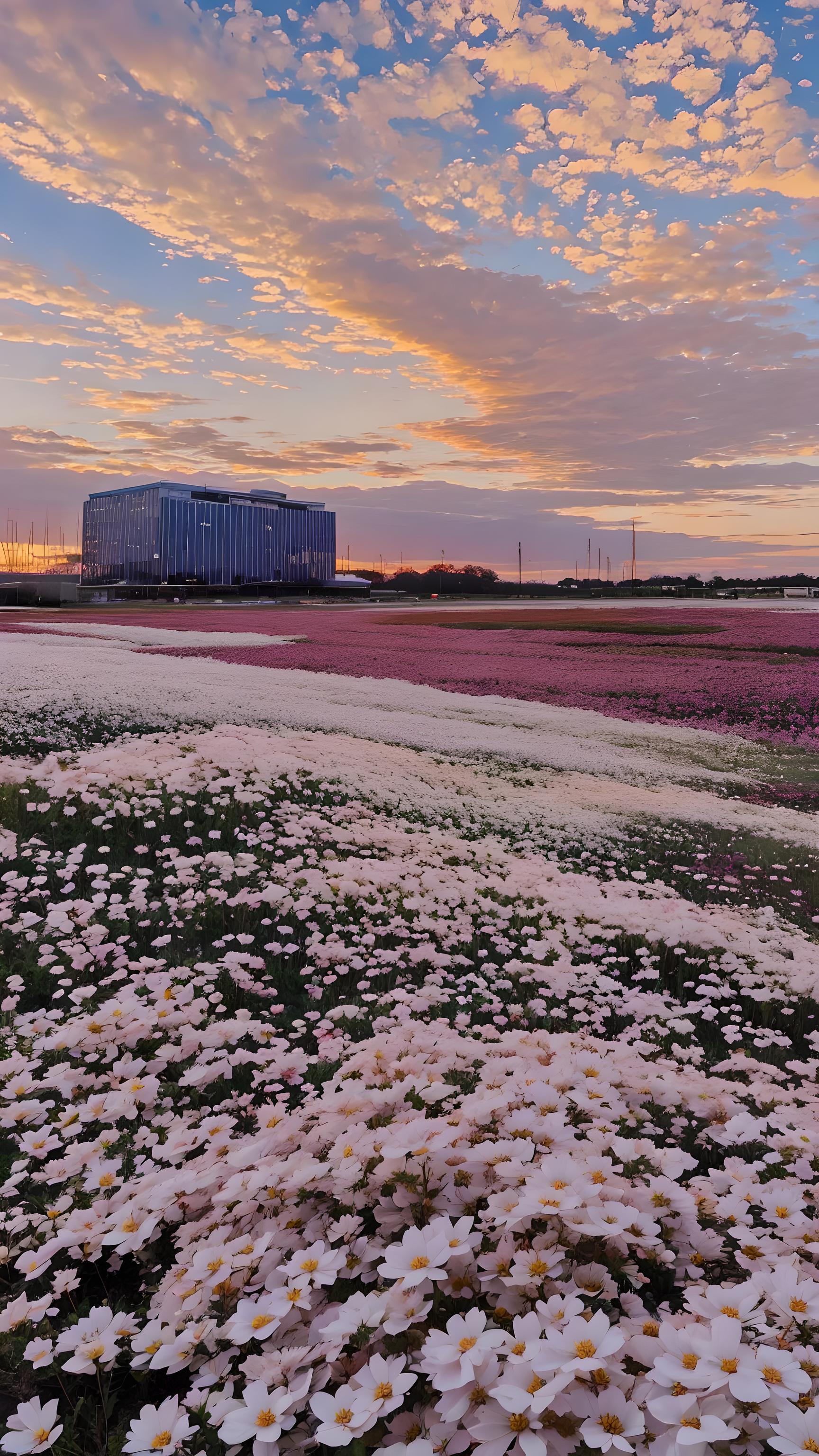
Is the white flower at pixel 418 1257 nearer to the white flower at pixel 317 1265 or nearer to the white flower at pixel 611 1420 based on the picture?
the white flower at pixel 317 1265

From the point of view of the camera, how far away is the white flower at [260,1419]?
2.39 m

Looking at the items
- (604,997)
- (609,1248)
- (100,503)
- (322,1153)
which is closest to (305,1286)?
(322,1153)

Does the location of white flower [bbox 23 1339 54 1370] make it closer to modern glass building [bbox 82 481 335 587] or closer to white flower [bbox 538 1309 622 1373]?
white flower [bbox 538 1309 622 1373]

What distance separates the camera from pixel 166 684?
66.9 ft

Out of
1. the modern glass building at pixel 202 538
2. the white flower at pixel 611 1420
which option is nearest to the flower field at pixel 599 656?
the white flower at pixel 611 1420

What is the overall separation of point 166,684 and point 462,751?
8037mm

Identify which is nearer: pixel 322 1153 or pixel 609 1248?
pixel 609 1248

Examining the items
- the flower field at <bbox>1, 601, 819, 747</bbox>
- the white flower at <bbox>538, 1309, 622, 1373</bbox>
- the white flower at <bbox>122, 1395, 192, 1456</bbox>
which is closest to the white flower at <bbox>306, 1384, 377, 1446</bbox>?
the white flower at <bbox>122, 1395, 192, 1456</bbox>

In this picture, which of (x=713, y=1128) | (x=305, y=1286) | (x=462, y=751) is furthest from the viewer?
(x=462, y=751)

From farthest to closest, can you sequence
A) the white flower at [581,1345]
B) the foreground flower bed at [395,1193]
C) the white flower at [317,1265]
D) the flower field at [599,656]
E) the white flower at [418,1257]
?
the flower field at [599,656], the white flower at [317,1265], the white flower at [418,1257], the foreground flower bed at [395,1193], the white flower at [581,1345]

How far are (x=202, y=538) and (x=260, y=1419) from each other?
165533mm

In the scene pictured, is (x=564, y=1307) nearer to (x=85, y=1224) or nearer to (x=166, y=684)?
(x=85, y=1224)

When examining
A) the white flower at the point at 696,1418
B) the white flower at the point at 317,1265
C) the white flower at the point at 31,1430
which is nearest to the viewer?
the white flower at the point at 696,1418

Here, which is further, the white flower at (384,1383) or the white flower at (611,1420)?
the white flower at (384,1383)
